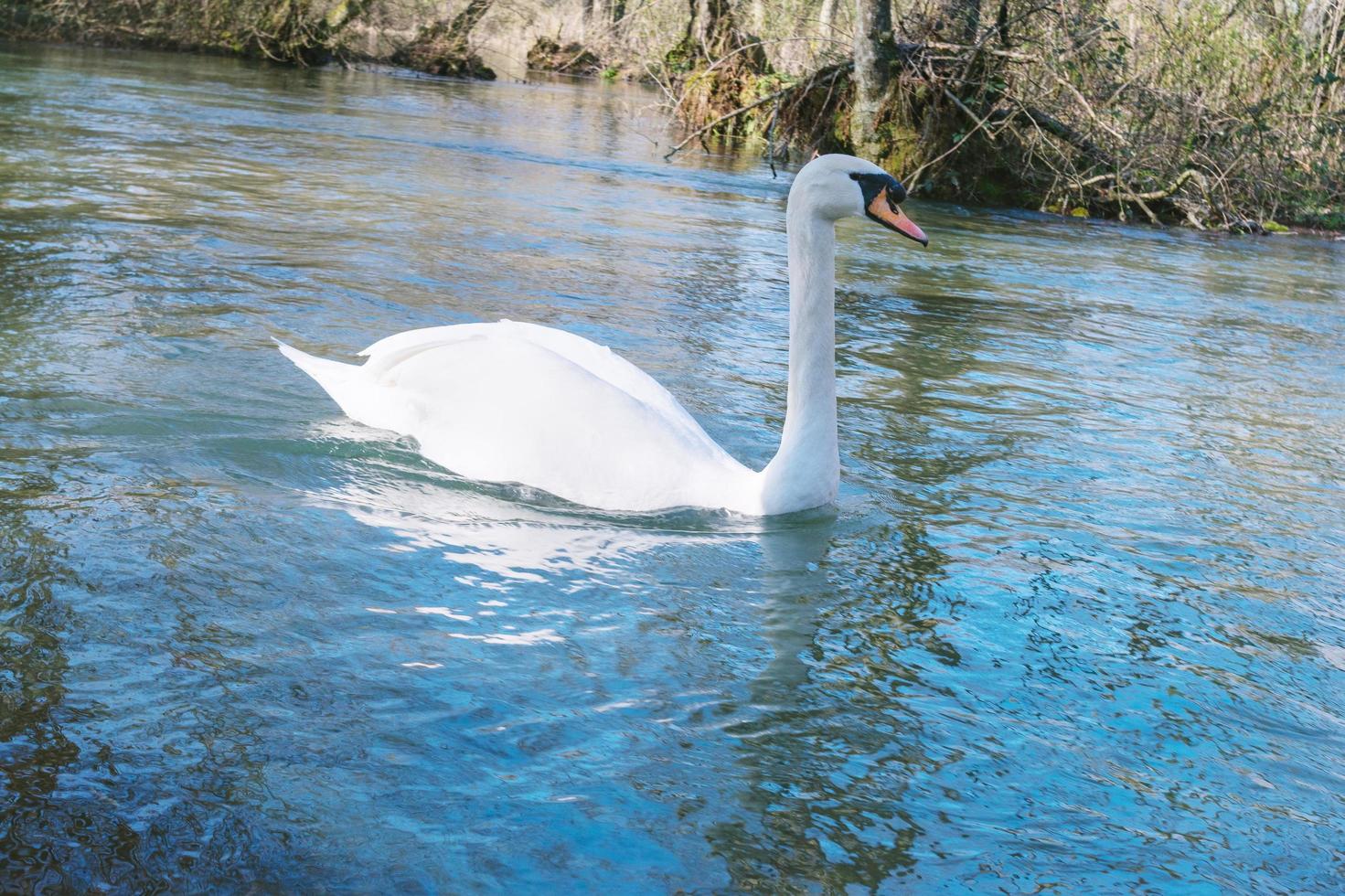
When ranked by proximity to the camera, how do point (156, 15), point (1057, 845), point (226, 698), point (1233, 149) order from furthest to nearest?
point (156, 15), point (1233, 149), point (226, 698), point (1057, 845)

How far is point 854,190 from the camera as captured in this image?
5.08m

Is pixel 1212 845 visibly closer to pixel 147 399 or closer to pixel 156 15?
pixel 147 399

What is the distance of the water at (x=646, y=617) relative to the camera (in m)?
3.05

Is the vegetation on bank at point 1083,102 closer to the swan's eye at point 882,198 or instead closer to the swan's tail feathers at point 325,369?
the swan's tail feathers at point 325,369

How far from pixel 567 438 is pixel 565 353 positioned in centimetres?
59

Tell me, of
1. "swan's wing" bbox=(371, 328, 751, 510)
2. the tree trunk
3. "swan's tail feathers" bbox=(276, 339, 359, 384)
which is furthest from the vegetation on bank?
"swan's wing" bbox=(371, 328, 751, 510)

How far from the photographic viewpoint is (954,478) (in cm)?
620

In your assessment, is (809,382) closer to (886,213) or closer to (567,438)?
(886,213)

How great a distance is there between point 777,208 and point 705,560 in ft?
38.1

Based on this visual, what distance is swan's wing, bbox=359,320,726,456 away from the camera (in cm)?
546

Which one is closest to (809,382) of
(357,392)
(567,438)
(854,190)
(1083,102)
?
(854,190)

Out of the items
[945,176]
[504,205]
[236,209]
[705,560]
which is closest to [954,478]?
[705,560]

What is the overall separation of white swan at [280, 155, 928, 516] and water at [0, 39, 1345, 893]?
5.0 inches

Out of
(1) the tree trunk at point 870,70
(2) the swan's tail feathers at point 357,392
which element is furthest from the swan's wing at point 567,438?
(1) the tree trunk at point 870,70
